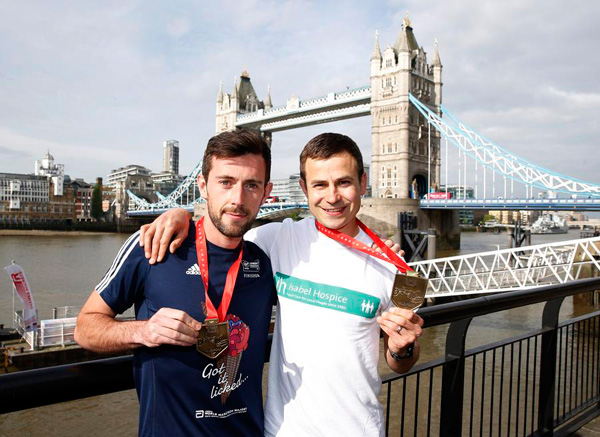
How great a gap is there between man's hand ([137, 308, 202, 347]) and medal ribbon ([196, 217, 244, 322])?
8 cm

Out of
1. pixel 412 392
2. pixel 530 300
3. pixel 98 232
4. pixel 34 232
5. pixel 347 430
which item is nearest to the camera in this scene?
pixel 347 430

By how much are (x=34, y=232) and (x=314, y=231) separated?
59.7 m

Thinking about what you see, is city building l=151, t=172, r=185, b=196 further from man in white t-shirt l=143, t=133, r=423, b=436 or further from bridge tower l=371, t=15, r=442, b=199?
man in white t-shirt l=143, t=133, r=423, b=436

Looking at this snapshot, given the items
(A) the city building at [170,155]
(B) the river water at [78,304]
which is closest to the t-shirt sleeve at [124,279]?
(B) the river water at [78,304]

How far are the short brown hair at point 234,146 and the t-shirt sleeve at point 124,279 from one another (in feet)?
1.31

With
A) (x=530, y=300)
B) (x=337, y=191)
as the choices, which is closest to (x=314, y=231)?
(x=337, y=191)

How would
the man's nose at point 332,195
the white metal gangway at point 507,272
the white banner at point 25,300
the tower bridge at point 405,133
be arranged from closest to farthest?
the man's nose at point 332,195 < the white banner at point 25,300 < the white metal gangway at point 507,272 < the tower bridge at point 405,133

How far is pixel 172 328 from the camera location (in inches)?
49.4

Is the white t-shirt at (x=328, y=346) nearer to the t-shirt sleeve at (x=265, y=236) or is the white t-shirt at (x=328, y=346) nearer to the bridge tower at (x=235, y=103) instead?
the t-shirt sleeve at (x=265, y=236)

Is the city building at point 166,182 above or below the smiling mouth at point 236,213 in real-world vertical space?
above

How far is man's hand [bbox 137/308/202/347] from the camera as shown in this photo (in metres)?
1.26

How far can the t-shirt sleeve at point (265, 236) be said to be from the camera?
1.78m

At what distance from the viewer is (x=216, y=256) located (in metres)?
1.53

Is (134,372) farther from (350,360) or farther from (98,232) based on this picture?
(98,232)
